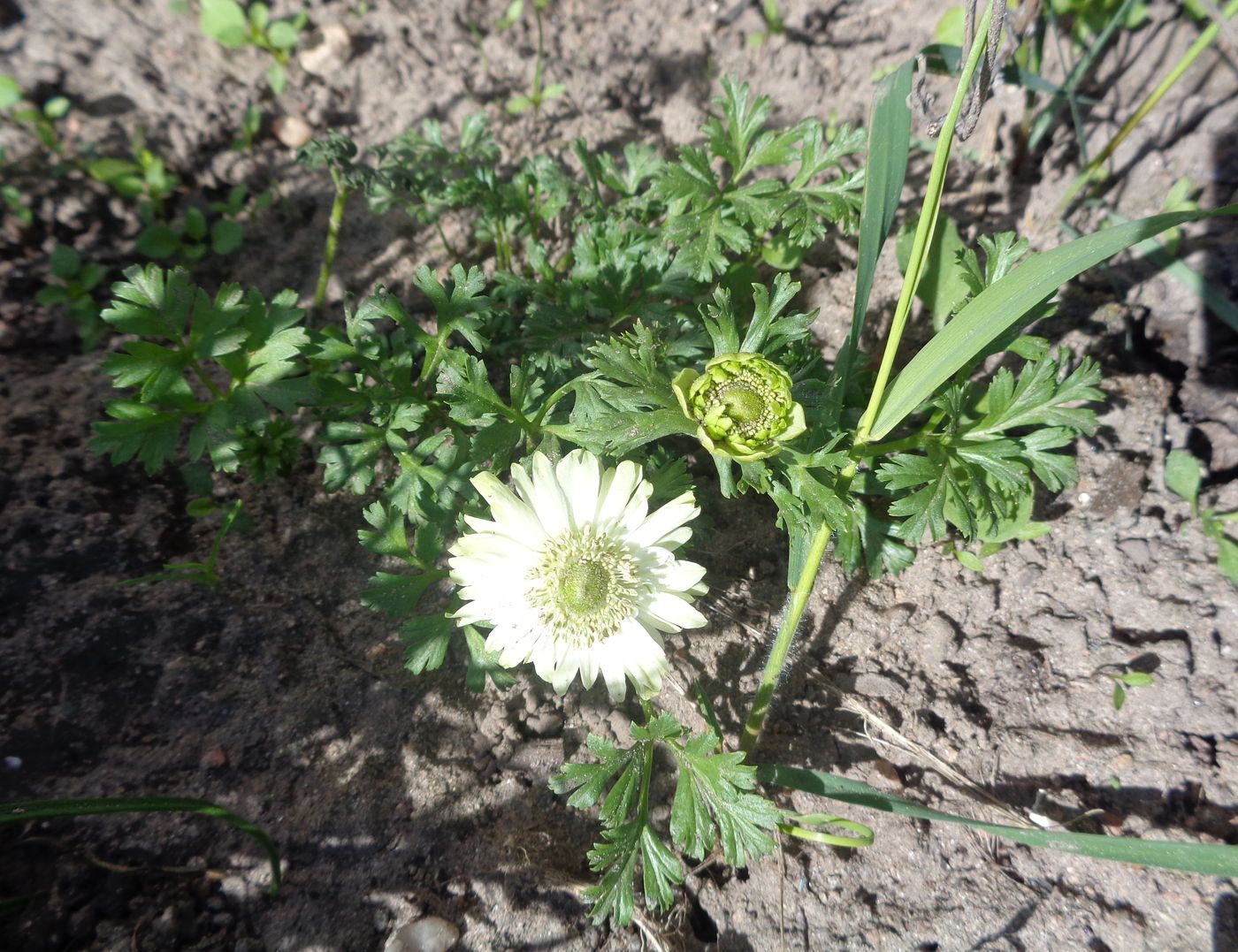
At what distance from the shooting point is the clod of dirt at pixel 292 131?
10.9ft

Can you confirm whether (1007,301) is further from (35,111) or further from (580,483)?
(35,111)

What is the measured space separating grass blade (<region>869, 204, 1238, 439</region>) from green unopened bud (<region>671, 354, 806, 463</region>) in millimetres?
336

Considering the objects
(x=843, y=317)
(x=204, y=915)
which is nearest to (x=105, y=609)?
(x=204, y=915)

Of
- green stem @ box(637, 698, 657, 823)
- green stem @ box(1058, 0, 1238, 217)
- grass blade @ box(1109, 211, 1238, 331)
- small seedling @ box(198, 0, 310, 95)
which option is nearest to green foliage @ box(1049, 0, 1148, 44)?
green stem @ box(1058, 0, 1238, 217)

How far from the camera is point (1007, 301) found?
1.77 m

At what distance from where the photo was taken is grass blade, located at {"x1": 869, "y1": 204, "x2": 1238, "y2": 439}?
1.71 metres

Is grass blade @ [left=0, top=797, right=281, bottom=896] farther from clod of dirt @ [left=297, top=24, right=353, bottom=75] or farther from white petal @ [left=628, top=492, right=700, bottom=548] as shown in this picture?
clod of dirt @ [left=297, top=24, right=353, bottom=75]

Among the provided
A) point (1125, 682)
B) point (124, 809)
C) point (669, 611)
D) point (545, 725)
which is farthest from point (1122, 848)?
point (124, 809)

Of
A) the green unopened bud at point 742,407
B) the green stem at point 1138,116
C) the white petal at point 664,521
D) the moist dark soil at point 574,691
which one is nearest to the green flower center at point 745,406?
the green unopened bud at point 742,407

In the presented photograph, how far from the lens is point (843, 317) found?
113 inches

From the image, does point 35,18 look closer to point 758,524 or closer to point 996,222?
point 758,524

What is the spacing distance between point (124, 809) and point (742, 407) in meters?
1.76

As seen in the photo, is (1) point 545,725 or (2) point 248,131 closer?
(1) point 545,725

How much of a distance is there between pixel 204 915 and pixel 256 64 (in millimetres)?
3360
